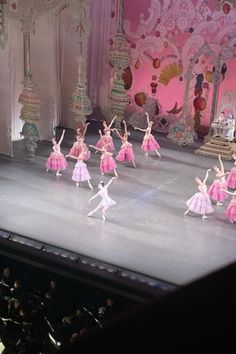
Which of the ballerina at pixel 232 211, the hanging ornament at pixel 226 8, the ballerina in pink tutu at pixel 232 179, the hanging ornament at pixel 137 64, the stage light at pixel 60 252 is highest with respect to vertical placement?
the hanging ornament at pixel 226 8

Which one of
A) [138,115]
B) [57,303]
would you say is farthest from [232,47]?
[57,303]

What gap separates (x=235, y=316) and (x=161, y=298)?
62 millimetres

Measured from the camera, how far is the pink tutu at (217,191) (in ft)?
17.6

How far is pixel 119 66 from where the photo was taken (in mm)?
7633

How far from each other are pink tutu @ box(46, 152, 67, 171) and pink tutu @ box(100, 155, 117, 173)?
435mm

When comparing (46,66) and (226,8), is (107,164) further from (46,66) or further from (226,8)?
(226,8)

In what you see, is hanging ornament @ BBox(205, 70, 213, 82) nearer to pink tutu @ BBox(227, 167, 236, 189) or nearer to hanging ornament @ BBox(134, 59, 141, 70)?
hanging ornament @ BBox(134, 59, 141, 70)

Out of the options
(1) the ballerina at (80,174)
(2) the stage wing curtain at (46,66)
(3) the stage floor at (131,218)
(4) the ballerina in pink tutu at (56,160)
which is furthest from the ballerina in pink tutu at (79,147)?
(2) the stage wing curtain at (46,66)

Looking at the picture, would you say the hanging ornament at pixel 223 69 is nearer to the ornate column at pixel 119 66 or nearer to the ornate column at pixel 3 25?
the ornate column at pixel 119 66

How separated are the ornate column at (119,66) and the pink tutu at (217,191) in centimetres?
266

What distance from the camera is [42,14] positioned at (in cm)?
704

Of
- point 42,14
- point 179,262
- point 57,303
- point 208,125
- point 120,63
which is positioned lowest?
point 57,303

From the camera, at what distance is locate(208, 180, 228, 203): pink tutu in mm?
5375

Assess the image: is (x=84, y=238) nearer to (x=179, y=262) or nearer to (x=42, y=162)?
(x=179, y=262)
